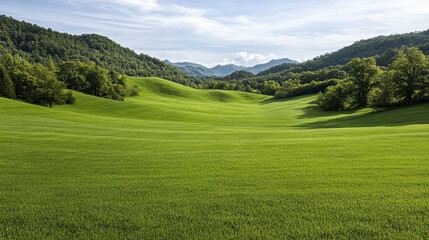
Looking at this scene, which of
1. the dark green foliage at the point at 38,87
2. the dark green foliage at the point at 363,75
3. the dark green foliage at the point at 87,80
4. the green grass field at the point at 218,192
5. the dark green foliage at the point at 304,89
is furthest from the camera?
the dark green foliage at the point at 304,89

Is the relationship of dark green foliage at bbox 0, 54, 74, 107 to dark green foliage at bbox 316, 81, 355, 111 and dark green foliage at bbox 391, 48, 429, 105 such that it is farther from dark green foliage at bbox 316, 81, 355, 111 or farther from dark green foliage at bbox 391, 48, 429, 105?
dark green foliage at bbox 391, 48, 429, 105

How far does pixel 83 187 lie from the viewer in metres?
8.05

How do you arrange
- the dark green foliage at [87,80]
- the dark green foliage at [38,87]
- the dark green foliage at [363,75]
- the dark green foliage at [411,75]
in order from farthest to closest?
1. the dark green foliage at [87,80]
2. the dark green foliage at [38,87]
3. the dark green foliage at [363,75]
4. the dark green foliage at [411,75]

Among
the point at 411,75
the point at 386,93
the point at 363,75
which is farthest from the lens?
the point at 363,75

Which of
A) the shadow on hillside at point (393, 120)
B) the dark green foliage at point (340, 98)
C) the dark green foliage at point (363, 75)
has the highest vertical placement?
the dark green foliage at point (363, 75)

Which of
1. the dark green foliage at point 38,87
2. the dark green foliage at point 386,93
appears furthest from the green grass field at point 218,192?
the dark green foliage at point 38,87

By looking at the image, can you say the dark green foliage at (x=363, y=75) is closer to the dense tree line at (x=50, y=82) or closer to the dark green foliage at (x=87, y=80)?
the dense tree line at (x=50, y=82)

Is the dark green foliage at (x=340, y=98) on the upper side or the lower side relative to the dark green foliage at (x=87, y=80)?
lower

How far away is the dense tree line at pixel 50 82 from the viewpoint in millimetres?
58784

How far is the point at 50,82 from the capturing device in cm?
5853

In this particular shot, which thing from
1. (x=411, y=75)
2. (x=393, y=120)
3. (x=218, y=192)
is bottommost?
(x=218, y=192)

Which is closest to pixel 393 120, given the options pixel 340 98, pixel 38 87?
pixel 340 98

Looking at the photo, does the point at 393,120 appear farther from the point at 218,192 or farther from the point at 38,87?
the point at 38,87

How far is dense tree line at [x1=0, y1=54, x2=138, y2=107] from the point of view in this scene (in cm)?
5878
